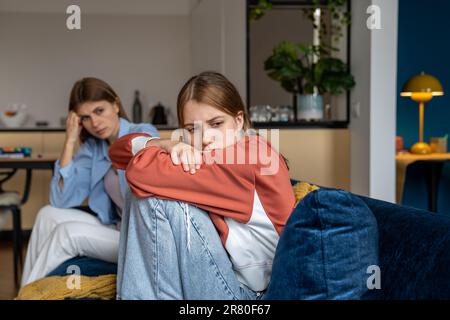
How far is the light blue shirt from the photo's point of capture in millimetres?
2322

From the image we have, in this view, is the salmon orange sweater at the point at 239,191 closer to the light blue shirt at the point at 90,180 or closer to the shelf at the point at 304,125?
the light blue shirt at the point at 90,180

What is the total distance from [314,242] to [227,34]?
12.1 feet

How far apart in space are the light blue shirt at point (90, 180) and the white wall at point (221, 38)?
172cm

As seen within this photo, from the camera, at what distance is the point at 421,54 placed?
4438 mm

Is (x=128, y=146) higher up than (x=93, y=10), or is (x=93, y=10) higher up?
(x=93, y=10)

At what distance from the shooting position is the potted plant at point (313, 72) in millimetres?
3596

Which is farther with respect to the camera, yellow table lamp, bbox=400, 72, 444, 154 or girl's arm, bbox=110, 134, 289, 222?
yellow table lamp, bbox=400, 72, 444, 154

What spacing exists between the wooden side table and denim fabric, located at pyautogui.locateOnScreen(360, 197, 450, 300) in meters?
2.74

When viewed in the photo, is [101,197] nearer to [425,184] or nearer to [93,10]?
[425,184]

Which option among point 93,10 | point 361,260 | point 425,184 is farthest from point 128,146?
point 93,10

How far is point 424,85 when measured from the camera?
4.04 m

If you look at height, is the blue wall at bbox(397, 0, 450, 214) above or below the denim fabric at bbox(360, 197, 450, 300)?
above

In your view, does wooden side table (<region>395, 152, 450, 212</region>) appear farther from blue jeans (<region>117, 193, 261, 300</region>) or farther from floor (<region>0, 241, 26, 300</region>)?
blue jeans (<region>117, 193, 261, 300</region>)

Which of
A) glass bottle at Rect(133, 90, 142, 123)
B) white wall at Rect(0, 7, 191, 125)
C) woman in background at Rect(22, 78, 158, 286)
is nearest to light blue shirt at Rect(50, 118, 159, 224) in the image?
woman in background at Rect(22, 78, 158, 286)
